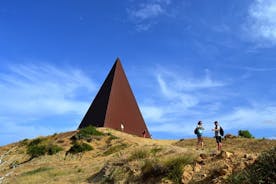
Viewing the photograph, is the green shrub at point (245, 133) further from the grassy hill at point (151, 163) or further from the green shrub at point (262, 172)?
the green shrub at point (262, 172)

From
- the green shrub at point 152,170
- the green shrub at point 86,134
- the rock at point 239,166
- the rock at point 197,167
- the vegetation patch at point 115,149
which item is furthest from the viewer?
the green shrub at point 86,134

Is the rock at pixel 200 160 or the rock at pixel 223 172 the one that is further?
the rock at pixel 200 160

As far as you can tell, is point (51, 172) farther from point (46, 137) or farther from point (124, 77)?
point (124, 77)

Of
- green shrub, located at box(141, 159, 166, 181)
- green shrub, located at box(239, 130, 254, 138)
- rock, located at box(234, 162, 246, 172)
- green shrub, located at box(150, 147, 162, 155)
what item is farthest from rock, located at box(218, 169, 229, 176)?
green shrub, located at box(239, 130, 254, 138)

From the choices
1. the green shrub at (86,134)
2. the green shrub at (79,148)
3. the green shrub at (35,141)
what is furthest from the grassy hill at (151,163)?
the green shrub at (35,141)

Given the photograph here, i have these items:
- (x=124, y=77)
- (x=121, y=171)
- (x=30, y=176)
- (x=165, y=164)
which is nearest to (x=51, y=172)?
(x=30, y=176)

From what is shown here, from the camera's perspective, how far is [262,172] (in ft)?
26.5

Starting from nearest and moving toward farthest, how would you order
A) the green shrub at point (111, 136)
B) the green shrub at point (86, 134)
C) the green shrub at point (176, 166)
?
the green shrub at point (176, 166) → the green shrub at point (111, 136) → the green shrub at point (86, 134)

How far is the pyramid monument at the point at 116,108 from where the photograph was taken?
135 feet

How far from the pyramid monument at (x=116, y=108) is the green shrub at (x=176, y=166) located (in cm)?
2803

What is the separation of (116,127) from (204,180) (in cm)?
3131

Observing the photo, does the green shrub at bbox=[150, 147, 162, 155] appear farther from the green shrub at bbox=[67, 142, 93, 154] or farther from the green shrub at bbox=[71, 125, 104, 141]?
the green shrub at bbox=[71, 125, 104, 141]

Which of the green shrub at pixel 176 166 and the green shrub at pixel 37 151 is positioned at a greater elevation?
the green shrub at pixel 37 151

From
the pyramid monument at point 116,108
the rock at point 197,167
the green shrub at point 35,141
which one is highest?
the pyramid monument at point 116,108
